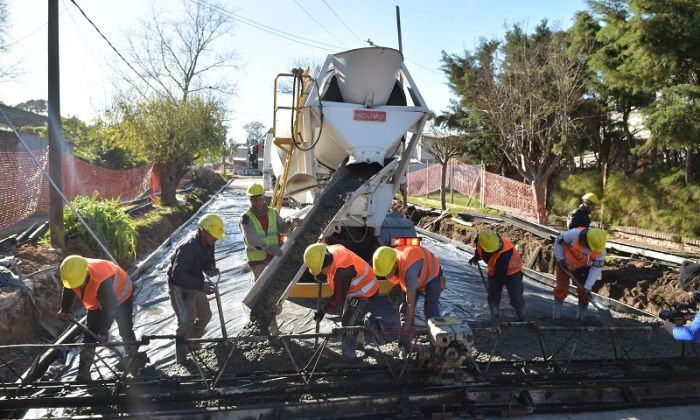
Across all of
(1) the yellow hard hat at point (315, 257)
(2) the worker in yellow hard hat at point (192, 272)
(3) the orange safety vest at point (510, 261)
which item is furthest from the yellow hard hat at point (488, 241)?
(2) the worker in yellow hard hat at point (192, 272)

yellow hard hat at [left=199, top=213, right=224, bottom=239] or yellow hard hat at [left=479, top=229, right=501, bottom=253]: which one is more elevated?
yellow hard hat at [left=199, top=213, right=224, bottom=239]

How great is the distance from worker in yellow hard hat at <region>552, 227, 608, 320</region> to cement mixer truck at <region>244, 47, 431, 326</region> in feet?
6.70

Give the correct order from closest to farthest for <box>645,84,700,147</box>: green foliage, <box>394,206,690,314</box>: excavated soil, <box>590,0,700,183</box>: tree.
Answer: <box>394,206,690,314</box>: excavated soil
<box>645,84,700,147</box>: green foliage
<box>590,0,700,183</box>: tree

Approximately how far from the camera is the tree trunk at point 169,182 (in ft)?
51.0

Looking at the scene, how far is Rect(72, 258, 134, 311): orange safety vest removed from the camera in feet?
14.0

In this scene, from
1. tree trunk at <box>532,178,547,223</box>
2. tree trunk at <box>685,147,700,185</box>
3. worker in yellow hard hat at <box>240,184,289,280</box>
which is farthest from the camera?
tree trunk at <box>532,178,547,223</box>

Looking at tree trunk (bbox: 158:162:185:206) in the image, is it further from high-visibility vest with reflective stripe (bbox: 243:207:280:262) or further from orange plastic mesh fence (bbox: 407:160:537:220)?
orange plastic mesh fence (bbox: 407:160:537:220)

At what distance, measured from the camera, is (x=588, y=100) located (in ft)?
44.5

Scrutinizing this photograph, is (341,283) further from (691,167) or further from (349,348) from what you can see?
(691,167)

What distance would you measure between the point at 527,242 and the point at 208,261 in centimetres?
730

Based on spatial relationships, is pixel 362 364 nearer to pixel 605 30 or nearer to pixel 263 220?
pixel 263 220

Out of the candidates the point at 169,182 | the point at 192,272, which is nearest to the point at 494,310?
the point at 192,272

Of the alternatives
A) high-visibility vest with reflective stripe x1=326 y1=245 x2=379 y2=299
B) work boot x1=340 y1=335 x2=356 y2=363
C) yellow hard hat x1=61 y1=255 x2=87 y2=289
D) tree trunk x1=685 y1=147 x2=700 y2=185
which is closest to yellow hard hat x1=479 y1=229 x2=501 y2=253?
high-visibility vest with reflective stripe x1=326 y1=245 x2=379 y2=299

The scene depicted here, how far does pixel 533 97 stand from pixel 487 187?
671 centimetres
